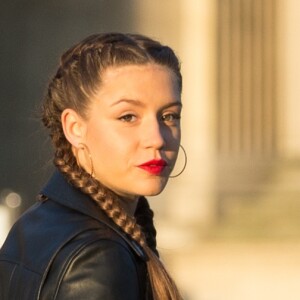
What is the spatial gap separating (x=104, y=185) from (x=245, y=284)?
7792 millimetres

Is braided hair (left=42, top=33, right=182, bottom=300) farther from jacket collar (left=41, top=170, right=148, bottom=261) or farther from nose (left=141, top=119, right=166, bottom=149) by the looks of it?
nose (left=141, top=119, right=166, bottom=149)

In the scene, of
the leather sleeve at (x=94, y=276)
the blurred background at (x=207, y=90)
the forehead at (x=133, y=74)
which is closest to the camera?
the leather sleeve at (x=94, y=276)

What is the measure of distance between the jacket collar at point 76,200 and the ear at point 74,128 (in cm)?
7

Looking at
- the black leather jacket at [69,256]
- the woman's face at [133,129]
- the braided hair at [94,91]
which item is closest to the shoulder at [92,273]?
the black leather jacket at [69,256]

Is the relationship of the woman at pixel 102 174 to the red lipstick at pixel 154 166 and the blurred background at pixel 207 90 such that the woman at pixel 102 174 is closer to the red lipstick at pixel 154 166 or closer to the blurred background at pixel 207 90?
the red lipstick at pixel 154 166

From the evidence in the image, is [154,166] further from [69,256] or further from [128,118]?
[69,256]

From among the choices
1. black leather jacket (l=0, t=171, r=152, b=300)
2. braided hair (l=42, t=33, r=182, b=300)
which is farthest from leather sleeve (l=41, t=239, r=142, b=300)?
braided hair (l=42, t=33, r=182, b=300)

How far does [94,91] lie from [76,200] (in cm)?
21

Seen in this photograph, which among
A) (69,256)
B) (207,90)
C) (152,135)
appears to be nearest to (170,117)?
(152,135)

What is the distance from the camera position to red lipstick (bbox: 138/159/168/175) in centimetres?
248

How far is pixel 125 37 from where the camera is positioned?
260cm

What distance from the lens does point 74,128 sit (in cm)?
254

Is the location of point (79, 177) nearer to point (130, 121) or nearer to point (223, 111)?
point (130, 121)

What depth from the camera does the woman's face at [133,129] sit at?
2.47m
